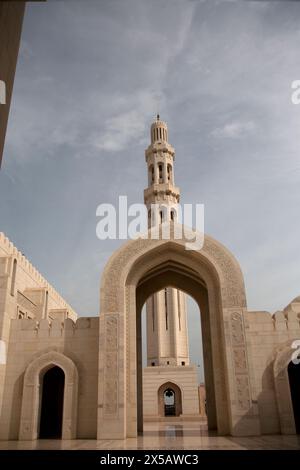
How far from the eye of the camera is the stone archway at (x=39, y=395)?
13.2 m

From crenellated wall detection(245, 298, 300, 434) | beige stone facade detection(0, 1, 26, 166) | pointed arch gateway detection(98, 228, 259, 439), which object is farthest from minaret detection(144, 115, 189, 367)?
beige stone facade detection(0, 1, 26, 166)

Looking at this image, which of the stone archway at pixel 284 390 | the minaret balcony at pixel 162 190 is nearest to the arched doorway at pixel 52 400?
the stone archway at pixel 284 390

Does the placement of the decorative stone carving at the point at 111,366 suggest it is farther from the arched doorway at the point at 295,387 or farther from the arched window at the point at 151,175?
the arched window at the point at 151,175

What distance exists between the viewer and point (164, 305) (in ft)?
88.5

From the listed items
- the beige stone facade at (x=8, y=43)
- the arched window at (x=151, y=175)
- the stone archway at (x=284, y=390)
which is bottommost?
the stone archway at (x=284, y=390)

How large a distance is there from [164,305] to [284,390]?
46.6 feet

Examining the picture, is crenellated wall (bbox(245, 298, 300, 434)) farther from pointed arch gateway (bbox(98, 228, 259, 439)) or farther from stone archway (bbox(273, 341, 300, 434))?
pointed arch gateway (bbox(98, 228, 259, 439))

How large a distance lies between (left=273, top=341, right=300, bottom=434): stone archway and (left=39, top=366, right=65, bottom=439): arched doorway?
929 cm

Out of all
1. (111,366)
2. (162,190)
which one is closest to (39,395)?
(111,366)

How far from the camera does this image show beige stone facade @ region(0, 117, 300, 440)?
1311 cm

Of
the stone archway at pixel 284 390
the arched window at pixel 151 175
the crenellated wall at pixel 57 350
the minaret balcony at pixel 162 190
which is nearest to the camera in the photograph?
the stone archway at pixel 284 390

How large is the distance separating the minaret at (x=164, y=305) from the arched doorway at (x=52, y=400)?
8.85m
